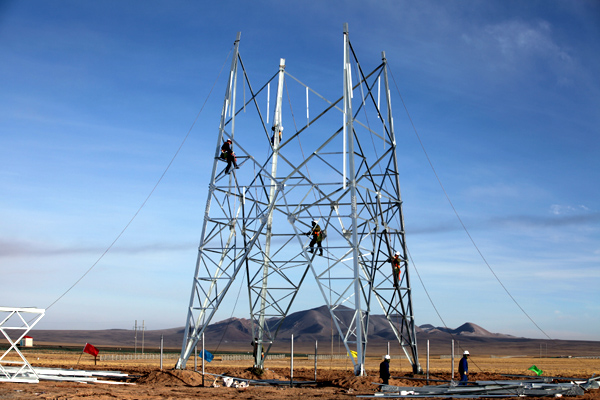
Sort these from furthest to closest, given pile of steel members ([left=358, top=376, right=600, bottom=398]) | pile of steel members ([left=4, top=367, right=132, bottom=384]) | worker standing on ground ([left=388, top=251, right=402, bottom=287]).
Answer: worker standing on ground ([left=388, top=251, right=402, bottom=287]) → pile of steel members ([left=4, top=367, right=132, bottom=384]) → pile of steel members ([left=358, top=376, right=600, bottom=398])

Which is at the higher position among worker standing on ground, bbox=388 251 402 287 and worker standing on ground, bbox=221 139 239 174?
worker standing on ground, bbox=221 139 239 174

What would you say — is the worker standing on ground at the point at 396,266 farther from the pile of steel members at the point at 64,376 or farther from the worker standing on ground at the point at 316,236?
the pile of steel members at the point at 64,376

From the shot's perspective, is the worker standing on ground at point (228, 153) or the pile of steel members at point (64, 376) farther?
the worker standing on ground at point (228, 153)

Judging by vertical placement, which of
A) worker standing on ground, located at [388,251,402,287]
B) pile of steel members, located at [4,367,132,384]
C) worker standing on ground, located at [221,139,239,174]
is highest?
worker standing on ground, located at [221,139,239,174]

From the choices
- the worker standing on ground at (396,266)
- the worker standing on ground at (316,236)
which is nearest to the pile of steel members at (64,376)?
the worker standing on ground at (316,236)

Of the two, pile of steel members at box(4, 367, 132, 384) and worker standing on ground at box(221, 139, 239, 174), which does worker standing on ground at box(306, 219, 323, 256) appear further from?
pile of steel members at box(4, 367, 132, 384)

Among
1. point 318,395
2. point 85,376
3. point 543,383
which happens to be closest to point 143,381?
point 85,376

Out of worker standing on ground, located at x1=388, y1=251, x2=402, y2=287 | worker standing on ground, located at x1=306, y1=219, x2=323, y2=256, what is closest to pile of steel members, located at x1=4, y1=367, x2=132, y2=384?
worker standing on ground, located at x1=306, y1=219, x2=323, y2=256

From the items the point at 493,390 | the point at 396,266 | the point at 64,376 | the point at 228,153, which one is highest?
the point at 228,153

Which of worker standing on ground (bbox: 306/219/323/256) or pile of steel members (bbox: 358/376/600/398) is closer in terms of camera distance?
pile of steel members (bbox: 358/376/600/398)

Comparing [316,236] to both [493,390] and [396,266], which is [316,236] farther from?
[493,390]

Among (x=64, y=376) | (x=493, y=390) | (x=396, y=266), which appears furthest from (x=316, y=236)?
(x=64, y=376)

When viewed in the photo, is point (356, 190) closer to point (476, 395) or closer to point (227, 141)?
point (227, 141)

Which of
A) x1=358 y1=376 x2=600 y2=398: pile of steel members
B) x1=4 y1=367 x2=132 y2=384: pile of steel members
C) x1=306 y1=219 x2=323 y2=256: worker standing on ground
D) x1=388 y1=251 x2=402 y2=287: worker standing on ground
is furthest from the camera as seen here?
x1=388 y1=251 x2=402 y2=287: worker standing on ground
